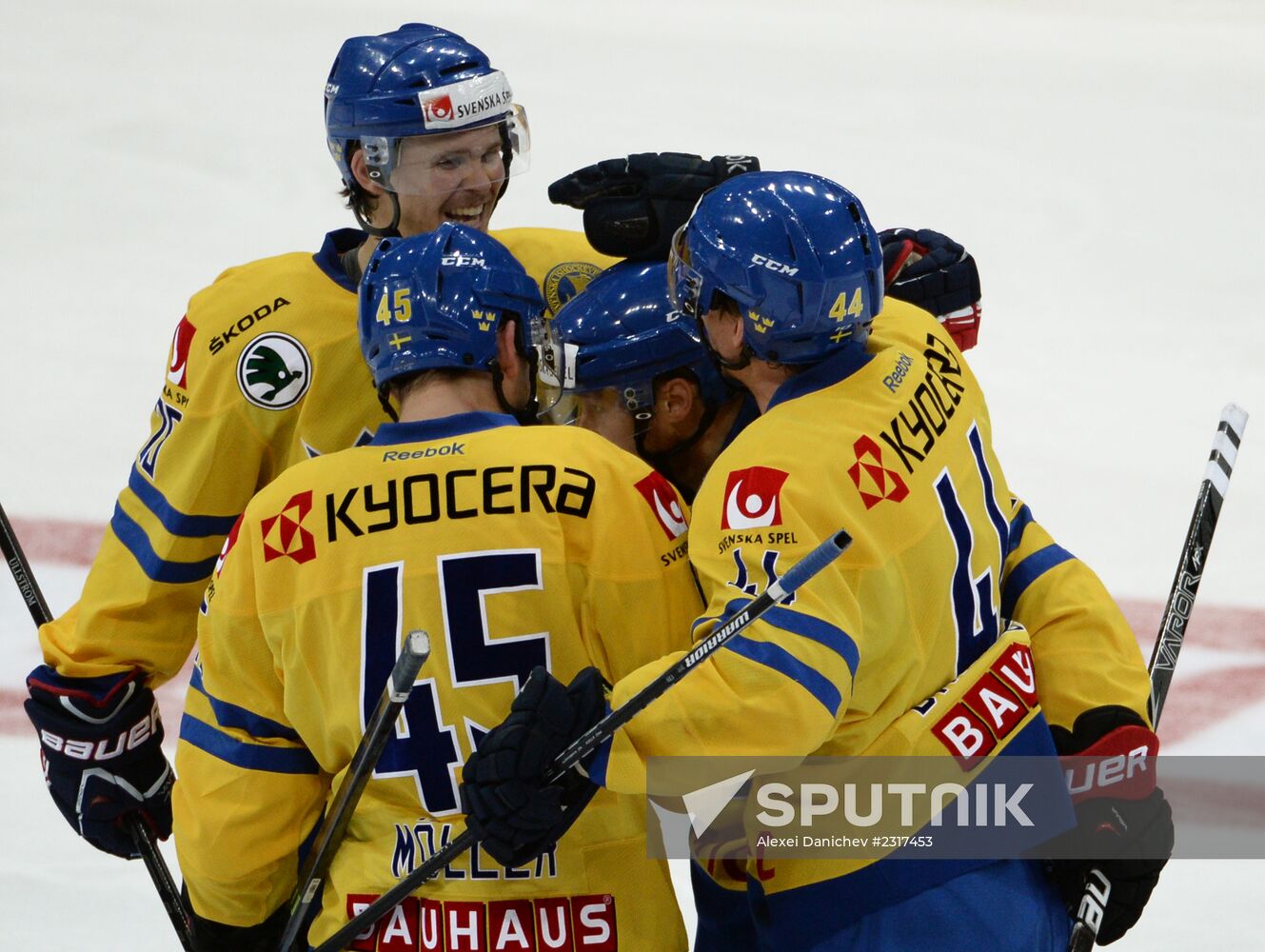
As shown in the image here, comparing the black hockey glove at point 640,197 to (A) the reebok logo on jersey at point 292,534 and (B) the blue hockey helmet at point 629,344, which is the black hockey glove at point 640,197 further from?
(A) the reebok logo on jersey at point 292,534

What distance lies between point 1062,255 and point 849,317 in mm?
4681

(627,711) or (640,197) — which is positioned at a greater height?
(640,197)

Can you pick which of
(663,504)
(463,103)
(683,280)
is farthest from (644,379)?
(463,103)

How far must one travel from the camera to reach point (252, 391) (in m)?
3.15

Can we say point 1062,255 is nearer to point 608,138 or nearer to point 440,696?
point 608,138

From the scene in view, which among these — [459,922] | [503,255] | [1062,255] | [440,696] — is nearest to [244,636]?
[440,696]

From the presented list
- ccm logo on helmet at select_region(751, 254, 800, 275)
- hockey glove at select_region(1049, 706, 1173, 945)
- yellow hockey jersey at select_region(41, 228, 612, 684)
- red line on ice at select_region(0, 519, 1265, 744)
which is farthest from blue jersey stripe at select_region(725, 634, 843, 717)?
red line on ice at select_region(0, 519, 1265, 744)

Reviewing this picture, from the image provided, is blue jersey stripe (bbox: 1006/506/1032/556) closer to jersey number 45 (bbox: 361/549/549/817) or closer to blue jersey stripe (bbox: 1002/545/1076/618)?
blue jersey stripe (bbox: 1002/545/1076/618)

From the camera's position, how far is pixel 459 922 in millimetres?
2613

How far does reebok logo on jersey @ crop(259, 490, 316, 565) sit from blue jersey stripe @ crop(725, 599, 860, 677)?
23.3 inches

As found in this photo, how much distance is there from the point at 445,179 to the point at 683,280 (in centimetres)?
79

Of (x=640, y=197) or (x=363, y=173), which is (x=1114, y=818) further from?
(x=363, y=173)

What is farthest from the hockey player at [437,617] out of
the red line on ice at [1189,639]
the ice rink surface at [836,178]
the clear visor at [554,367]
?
the red line on ice at [1189,639]

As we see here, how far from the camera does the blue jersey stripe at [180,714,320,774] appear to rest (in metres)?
2.66
